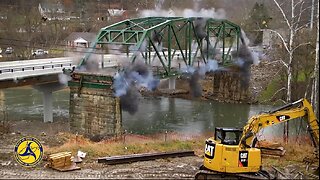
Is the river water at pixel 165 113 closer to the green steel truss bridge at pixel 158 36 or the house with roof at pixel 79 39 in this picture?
the green steel truss bridge at pixel 158 36

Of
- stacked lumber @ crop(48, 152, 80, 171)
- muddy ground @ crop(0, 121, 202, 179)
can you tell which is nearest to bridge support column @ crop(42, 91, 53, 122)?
muddy ground @ crop(0, 121, 202, 179)

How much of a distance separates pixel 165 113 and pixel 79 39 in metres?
30.5

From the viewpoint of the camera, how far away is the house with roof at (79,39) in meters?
71.1

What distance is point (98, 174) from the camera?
17.9m

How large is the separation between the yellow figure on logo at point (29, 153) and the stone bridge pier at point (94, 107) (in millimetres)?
12568

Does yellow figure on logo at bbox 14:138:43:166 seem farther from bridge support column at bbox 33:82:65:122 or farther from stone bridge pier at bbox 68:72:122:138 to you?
bridge support column at bbox 33:82:65:122

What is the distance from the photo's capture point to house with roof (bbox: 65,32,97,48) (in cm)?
7112

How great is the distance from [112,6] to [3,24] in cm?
3011

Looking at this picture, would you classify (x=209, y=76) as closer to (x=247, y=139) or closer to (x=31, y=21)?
(x=31, y=21)

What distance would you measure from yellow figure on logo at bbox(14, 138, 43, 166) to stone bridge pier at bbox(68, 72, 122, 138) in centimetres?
1257

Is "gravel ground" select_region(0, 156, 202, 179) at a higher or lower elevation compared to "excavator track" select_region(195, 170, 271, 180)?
lower

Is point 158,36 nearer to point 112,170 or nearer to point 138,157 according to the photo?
point 138,157

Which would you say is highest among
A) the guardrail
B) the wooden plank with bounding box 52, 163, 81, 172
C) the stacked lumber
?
the guardrail

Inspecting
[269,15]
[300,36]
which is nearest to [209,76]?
[269,15]
